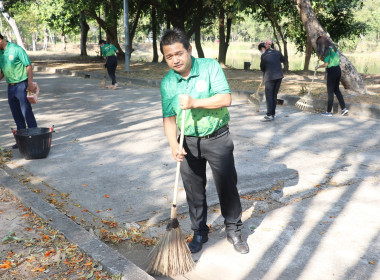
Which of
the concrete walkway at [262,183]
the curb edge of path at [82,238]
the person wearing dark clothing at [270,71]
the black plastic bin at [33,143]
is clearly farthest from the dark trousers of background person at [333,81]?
the curb edge of path at [82,238]

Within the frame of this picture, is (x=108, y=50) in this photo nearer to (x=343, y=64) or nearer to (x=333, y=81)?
(x=343, y=64)

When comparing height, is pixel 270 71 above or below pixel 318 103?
above

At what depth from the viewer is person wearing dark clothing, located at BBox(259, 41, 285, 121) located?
358 inches

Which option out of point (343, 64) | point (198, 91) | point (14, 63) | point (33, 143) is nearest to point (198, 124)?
point (198, 91)

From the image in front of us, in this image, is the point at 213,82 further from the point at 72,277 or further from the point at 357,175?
the point at 357,175

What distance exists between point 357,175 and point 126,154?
11.0 feet

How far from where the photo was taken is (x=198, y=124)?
3.26 metres

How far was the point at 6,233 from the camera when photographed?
3.80 m

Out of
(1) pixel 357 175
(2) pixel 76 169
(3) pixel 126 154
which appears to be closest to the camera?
(1) pixel 357 175

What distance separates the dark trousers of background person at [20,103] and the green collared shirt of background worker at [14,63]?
9cm

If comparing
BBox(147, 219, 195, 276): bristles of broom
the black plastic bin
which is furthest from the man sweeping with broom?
the black plastic bin

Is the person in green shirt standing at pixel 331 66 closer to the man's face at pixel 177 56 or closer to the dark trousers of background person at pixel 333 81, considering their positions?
the dark trousers of background person at pixel 333 81

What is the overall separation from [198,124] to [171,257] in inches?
40.3

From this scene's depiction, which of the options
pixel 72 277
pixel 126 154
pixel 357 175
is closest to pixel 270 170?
pixel 357 175
